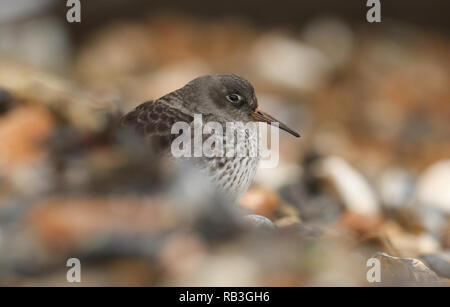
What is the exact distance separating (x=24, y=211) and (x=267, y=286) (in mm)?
745

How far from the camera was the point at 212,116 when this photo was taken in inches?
117

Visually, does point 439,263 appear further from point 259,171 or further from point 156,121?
point 259,171

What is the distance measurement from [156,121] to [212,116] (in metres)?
0.26

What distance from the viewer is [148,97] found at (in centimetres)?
641

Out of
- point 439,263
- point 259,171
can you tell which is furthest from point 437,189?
point 439,263

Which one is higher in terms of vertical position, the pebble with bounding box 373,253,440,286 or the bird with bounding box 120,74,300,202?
the bird with bounding box 120,74,300,202

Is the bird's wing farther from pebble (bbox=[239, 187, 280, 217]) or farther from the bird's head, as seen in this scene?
pebble (bbox=[239, 187, 280, 217])

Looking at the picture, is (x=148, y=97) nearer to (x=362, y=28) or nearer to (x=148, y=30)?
(x=148, y=30)

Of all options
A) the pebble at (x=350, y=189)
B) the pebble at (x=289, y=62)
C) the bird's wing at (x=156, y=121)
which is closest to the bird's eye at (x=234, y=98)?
the bird's wing at (x=156, y=121)

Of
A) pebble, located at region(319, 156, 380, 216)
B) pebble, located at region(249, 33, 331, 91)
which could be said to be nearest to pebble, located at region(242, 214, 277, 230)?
pebble, located at region(319, 156, 380, 216)

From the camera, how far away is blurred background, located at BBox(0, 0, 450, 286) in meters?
2.00

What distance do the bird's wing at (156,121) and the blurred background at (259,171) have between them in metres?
0.09

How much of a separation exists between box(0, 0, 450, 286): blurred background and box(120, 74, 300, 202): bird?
14 centimetres

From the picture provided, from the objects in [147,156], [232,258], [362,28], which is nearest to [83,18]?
[362,28]
